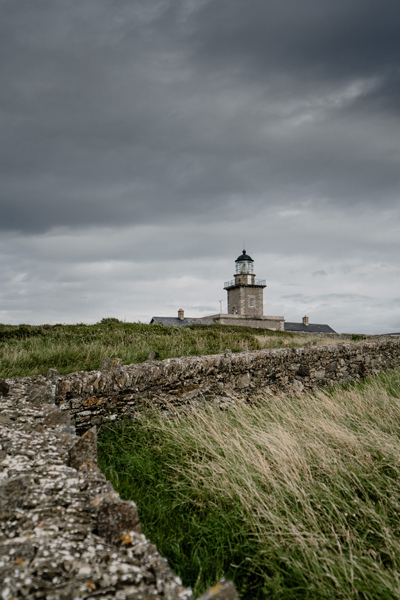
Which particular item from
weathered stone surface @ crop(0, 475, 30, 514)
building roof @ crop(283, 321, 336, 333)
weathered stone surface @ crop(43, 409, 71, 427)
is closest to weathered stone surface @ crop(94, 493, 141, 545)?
weathered stone surface @ crop(0, 475, 30, 514)

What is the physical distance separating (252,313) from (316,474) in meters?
45.3

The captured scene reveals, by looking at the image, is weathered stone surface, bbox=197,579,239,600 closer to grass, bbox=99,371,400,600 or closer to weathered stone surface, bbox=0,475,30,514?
grass, bbox=99,371,400,600

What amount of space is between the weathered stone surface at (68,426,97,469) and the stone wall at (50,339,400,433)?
7.45ft

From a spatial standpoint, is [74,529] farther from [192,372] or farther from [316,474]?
[192,372]

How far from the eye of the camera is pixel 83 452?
2.48 metres

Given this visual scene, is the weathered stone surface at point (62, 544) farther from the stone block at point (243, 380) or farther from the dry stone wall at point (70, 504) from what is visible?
the stone block at point (243, 380)

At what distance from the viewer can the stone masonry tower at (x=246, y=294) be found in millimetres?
48781

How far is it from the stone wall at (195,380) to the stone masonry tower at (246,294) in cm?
3790

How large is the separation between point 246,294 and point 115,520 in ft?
157

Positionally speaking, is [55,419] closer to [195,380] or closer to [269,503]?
[269,503]

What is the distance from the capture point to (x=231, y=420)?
221 inches

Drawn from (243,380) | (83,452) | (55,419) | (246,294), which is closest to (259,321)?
(246,294)

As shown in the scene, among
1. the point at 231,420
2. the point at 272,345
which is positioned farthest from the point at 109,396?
the point at 272,345

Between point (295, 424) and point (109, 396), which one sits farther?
point (295, 424)
